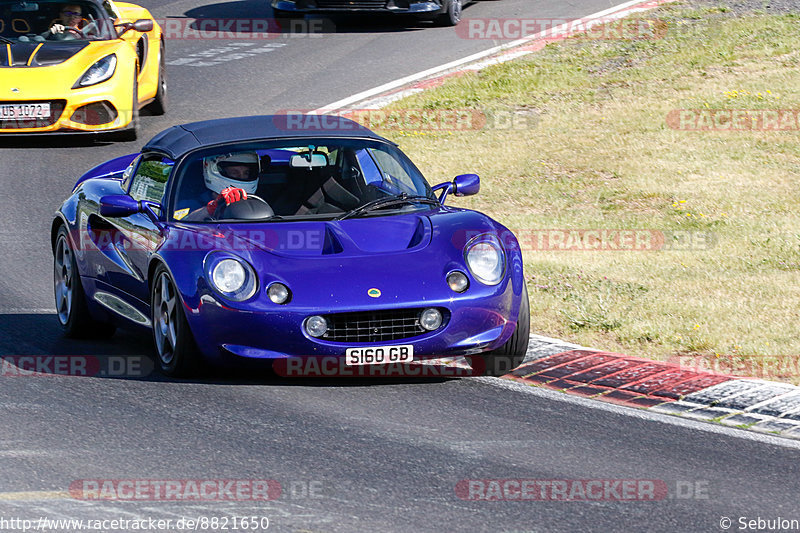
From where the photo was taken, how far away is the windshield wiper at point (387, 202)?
7945 mm

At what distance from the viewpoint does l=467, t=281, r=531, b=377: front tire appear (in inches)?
300

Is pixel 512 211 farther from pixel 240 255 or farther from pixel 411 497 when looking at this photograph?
pixel 411 497

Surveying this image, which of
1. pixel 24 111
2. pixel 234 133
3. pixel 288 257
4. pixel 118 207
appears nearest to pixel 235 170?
pixel 234 133

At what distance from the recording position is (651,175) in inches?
549

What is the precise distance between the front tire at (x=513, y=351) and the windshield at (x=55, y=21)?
8.78m

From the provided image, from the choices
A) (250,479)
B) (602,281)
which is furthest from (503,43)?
(250,479)

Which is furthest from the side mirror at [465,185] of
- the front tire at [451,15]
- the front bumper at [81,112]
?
the front tire at [451,15]

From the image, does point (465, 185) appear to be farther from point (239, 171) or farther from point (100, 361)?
point (100, 361)

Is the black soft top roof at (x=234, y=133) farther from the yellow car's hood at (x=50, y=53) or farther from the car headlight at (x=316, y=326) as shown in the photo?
the yellow car's hood at (x=50, y=53)

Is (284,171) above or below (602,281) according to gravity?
above

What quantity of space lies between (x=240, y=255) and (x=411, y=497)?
6.96 feet

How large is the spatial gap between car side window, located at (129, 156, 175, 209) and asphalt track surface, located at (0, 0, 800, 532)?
0.95 meters

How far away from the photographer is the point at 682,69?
721 inches

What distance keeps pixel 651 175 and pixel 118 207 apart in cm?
731
